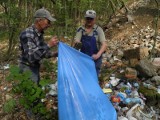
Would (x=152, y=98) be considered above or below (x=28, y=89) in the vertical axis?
below

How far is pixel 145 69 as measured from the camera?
579cm

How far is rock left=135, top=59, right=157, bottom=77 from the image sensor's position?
579 cm

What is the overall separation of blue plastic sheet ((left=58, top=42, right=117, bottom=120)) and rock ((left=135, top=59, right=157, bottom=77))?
1681mm

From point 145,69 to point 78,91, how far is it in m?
2.31

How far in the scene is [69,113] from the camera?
3.72 meters

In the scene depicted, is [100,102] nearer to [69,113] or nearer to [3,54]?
[69,113]

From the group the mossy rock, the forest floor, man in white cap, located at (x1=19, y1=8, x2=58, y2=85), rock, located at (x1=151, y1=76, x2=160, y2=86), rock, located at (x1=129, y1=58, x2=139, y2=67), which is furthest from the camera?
the forest floor

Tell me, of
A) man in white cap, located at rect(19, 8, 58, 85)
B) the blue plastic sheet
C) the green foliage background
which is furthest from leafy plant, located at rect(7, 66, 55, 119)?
the green foliage background

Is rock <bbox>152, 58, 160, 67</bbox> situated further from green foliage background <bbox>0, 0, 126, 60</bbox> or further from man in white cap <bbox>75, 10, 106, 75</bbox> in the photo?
man in white cap <bbox>75, 10, 106, 75</bbox>

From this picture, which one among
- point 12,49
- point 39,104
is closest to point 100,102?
point 39,104

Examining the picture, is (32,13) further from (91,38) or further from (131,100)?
(131,100)

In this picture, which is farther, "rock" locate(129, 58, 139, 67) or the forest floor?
the forest floor

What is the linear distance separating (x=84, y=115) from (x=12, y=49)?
4591 millimetres

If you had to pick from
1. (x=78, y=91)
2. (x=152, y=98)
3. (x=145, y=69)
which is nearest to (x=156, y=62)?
(x=145, y=69)
